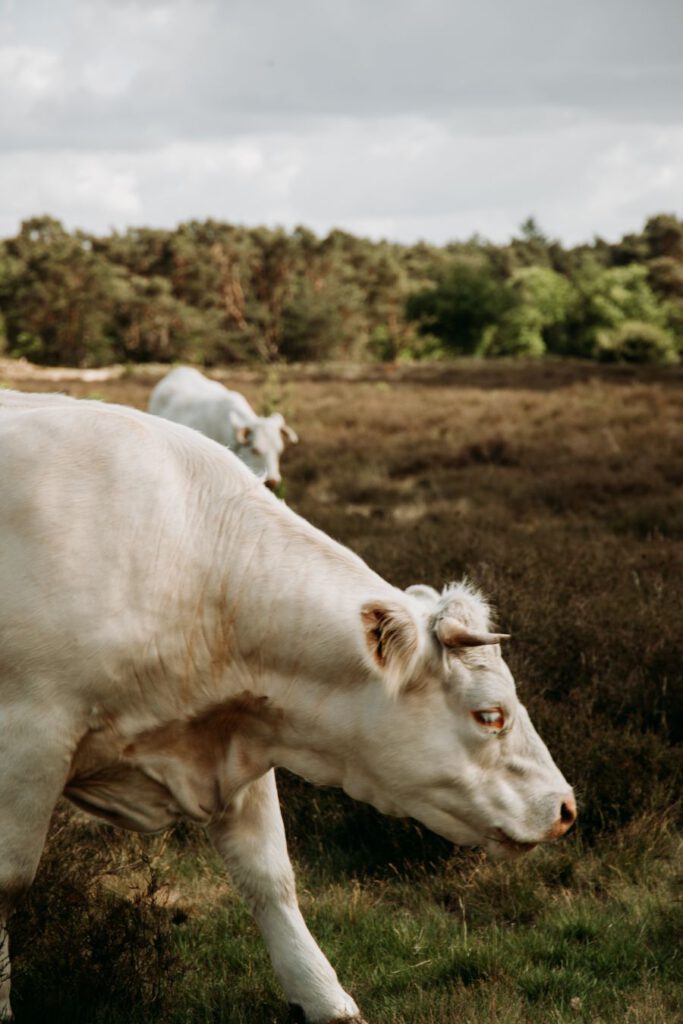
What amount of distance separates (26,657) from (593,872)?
2.68 m

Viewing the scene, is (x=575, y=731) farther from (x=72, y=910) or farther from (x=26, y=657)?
(x=26, y=657)

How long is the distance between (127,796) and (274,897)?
68 centimetres

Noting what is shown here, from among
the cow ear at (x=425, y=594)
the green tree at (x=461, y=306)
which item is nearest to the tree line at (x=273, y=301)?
the green tree at (x=461, y=306)

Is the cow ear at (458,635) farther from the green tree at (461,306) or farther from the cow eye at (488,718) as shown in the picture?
the green tree at (461,306)

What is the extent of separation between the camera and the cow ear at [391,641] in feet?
9.88

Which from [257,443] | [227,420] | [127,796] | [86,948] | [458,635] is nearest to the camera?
[458,635]

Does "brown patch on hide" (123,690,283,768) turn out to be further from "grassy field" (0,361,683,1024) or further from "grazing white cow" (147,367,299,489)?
"grazing white cow" (147,367,299,489)

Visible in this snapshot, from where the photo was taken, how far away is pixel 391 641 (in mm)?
3018

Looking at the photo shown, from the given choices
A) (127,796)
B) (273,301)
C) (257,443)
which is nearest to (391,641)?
(127,796)

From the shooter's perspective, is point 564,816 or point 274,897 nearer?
point 564,816

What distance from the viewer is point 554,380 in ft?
102

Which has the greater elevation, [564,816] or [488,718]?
[488,718]

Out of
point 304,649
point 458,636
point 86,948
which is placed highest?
point 458,636

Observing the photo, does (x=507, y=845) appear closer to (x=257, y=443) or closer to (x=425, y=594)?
(x=425, y=594)
